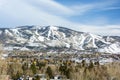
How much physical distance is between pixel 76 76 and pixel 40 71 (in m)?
27.8

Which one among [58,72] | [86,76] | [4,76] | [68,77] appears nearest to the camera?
[4,76]

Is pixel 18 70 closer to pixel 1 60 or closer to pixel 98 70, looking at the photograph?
pixel 98 70

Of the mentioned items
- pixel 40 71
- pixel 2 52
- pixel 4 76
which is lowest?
pixel 40 71

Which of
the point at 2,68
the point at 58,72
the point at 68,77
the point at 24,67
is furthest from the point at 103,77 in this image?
the point at 2,68

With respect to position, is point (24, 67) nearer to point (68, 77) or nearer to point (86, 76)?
point (68, 77)

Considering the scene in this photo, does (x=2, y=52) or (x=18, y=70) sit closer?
(x=2, y=52)

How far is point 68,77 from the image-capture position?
115m

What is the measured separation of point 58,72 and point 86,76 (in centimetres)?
2639

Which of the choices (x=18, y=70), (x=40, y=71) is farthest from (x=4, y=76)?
(x=40, y=71)

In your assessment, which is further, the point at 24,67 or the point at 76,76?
the point at 24,67

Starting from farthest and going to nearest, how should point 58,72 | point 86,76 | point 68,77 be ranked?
1. point 58,72
2. point 68,77
3. point 86,76

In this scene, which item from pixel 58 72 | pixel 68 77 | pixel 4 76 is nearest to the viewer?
pixel 4 76

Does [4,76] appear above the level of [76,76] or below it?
above

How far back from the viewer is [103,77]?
4309 inches
